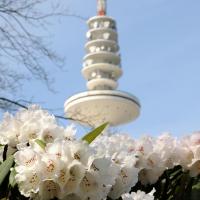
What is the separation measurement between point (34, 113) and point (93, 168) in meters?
0.50

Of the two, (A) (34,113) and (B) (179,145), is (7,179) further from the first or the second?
(B) (179,145)

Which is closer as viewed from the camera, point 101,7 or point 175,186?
point 175,186

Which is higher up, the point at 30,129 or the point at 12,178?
the point at 30,129

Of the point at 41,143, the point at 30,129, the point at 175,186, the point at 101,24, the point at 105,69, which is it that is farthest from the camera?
the point at 101,24

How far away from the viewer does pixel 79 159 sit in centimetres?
161

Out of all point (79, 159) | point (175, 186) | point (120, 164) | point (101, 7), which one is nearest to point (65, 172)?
point (79, 159)

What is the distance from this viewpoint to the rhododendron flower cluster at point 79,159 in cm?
160

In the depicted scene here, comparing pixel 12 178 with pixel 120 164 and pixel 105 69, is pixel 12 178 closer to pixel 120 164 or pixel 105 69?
pixel 120 164

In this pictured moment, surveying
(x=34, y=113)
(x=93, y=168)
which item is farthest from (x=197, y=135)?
(x=93, y=168)

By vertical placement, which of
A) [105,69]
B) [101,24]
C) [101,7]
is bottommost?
[105,69]

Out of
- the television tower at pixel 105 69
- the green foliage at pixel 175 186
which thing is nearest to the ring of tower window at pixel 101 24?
the television tower at pixel 105 69

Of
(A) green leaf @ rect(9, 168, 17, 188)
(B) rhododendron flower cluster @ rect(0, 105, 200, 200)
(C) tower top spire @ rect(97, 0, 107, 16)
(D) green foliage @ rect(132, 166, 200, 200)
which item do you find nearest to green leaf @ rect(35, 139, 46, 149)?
(B) rhododendron flower cluster @ rect(0, 105, 200, 200)

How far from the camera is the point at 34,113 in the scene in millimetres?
2031

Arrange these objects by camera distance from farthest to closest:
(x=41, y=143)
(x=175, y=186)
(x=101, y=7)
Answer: (x=101, y=7), (x=175, y=186), (x=41, y=143)
